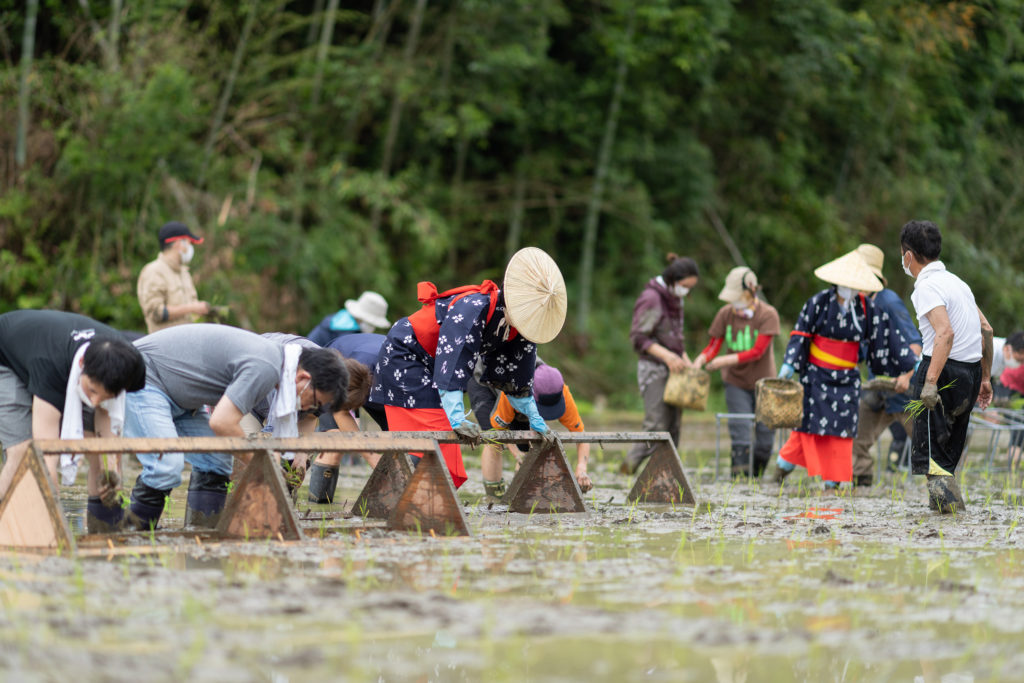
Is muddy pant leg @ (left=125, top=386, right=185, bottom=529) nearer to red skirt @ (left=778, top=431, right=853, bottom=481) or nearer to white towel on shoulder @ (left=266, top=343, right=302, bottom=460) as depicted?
white towel on shoulder @ (left=266, top=343, right=302, bottom=460)

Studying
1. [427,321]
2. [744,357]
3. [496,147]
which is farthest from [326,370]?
[496,147]

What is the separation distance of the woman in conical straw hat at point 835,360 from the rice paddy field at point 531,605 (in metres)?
2.16

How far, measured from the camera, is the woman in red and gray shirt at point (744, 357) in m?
9.70

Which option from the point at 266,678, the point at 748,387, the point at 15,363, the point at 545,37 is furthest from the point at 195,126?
the point at 266,678

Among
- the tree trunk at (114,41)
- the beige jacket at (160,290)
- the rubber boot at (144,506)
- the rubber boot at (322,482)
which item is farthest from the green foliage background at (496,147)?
the rubber boot at (144,506)

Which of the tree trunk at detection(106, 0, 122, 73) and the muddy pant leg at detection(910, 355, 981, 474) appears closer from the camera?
the muddy pant leg at detection(910, 355, 981, 474)

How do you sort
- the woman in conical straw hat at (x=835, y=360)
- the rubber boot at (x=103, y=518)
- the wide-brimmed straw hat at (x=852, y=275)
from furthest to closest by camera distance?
the woman in conical straw hat at (x=835, y=360) < the wide-brimmed straw hat at (x=852, y=275) < the rubber boot at (x=103, y=518)

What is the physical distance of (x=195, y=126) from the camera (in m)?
14.6

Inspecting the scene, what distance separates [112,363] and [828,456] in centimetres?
559

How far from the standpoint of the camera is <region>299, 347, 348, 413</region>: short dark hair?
5.38 m

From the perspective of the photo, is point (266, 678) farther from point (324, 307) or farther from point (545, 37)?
point (545, 37)

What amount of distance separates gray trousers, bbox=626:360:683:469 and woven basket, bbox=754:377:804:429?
4.21ft

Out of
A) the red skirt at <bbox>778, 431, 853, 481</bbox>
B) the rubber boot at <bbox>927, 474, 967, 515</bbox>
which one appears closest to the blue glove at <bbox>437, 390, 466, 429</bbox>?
the rubber boot at <bbox>927, 474, 967, 515</bbox>

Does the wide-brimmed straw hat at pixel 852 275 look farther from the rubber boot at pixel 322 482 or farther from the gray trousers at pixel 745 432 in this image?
the rubber boot at pixel 322 482
